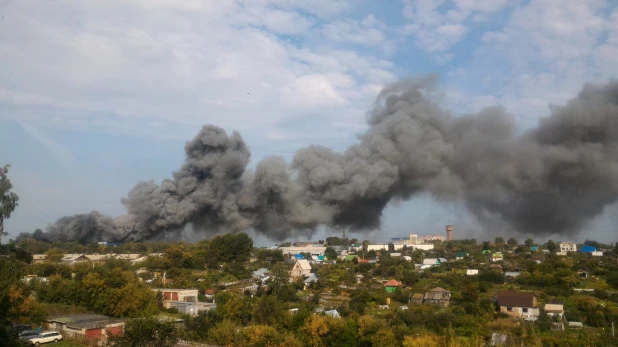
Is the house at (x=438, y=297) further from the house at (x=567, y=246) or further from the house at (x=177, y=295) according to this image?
the house at (x=567, y=246)

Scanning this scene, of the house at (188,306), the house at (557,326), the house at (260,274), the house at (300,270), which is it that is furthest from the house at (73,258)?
the house at (557,326)

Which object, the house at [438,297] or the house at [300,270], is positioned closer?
the house at [438,297]

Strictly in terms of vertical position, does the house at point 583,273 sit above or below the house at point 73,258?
below

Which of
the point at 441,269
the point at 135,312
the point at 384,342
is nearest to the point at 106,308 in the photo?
the point at 135,312

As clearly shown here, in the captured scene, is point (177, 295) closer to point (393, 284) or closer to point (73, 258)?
point (393, 284)

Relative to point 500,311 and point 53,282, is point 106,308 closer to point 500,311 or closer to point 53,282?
point 53,282

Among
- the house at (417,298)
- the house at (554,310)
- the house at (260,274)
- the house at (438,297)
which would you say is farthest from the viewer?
the house at (260,274)

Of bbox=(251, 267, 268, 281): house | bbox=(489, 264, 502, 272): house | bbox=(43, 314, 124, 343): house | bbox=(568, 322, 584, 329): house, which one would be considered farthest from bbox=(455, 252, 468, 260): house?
bbox=(43, 314, 124, 343): house
